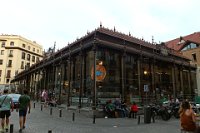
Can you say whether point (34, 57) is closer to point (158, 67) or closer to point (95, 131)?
point (158, 67)

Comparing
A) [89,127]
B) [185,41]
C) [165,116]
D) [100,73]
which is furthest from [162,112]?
[185,41]

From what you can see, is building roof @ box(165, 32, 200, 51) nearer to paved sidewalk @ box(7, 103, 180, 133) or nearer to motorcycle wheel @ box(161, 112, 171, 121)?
motorcycle wheel @ box(161, 112, 171, 121)

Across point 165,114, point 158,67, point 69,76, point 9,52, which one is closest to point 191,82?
point 158,67

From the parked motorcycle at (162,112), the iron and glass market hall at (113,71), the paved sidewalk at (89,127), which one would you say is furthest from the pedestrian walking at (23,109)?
the parked motorcycle at (162,112)

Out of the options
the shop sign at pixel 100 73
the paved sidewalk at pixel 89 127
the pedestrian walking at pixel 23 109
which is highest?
the shop sign at pixel 100 73

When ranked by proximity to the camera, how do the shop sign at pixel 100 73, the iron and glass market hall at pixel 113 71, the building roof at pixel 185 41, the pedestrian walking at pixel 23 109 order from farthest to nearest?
the building roof at pixel 185 41 → the iron and glass market hall at pixel 113 71 → the shop sign at pixel 100 73 → the pedestrian walking at pixel 23 109

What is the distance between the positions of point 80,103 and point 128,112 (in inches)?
182

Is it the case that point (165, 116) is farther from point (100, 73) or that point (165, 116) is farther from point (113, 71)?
point (113, 71)

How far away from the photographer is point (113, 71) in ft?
65.6

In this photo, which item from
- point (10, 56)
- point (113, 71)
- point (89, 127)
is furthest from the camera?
point (10, 56)

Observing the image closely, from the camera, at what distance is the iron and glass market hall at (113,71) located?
18.7 metres

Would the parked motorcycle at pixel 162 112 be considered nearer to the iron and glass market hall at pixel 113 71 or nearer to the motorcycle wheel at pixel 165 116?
the motorcycle wheel at pixel 165 116

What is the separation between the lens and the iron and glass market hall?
1866 centimetres

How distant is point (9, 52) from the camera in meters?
65.3
